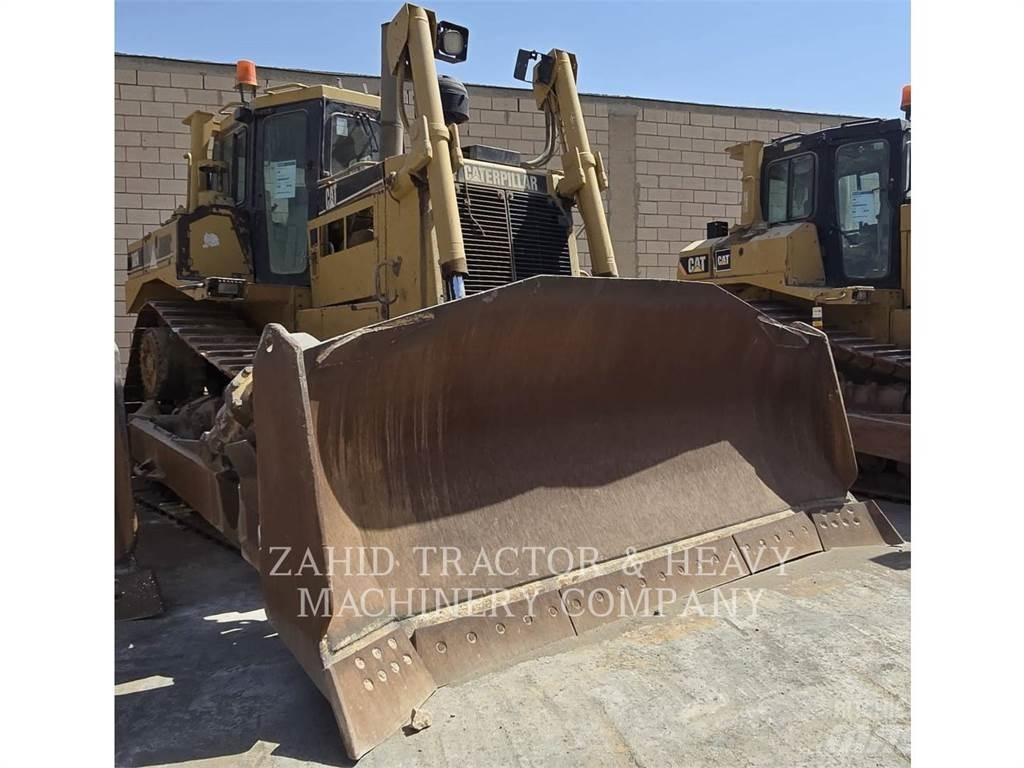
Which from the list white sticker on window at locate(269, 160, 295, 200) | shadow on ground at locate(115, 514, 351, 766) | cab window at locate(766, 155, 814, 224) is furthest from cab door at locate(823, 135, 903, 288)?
shadow on ground at locate(115, 514, 351, 766)

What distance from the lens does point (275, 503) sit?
240 cm

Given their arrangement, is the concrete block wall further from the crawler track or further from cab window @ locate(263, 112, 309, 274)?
cab window @ locate(263, 112, 309, 274)

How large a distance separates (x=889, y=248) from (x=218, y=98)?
25.2 ft

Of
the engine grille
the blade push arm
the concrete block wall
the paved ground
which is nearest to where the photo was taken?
the paved ground

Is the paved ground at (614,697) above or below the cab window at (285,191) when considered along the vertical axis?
below

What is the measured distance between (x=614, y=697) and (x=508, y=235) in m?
2.69

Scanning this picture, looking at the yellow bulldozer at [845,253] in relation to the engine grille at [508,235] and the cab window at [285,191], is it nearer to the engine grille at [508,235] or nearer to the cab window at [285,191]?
the engine grille at [508,235]

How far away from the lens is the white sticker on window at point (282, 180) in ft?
17.3

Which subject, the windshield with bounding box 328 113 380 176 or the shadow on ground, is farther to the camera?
the windshield with bounding box 328 113 380 176

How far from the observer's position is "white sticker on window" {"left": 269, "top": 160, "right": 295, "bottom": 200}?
208 inches

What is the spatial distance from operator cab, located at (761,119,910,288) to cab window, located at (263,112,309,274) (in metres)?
4.68

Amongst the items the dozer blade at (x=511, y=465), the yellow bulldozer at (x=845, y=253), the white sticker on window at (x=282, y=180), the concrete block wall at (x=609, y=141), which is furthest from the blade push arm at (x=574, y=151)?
the concrete block wall at (x=609, y=141)

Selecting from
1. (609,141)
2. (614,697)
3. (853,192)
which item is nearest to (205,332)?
(614,697)

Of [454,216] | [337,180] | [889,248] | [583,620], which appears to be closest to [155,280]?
[337,180]
